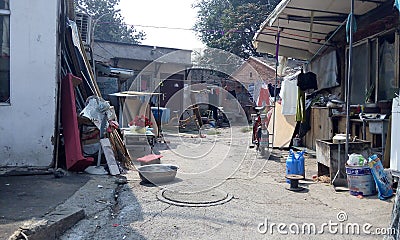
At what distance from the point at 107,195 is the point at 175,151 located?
188 inches

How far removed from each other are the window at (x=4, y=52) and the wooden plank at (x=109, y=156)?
5.52 feet

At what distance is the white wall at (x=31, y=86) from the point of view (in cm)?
547

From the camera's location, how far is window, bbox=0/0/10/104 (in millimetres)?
5531

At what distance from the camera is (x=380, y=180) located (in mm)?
4438

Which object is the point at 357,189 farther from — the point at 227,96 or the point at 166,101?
the point at 166,101

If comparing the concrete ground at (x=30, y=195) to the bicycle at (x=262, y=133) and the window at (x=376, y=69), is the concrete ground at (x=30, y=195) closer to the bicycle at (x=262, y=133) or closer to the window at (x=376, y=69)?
the bicycle at (x=262, y=133)

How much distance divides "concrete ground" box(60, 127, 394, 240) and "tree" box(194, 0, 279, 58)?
21886mm

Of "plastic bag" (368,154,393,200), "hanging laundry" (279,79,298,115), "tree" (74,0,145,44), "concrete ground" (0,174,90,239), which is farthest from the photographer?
"tree" (74,0,145,44)

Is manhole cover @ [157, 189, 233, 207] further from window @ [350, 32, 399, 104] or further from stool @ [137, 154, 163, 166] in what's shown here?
window @ [350, 32, 399, 104]

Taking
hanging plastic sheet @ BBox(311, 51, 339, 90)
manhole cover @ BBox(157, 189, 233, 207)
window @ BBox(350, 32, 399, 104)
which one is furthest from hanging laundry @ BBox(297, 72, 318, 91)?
manhole cover @ BBox(157, 189, 233, 207)

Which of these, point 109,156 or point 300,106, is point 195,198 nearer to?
point 109,156

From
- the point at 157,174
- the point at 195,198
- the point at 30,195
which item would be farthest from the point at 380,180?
the point at 30,195

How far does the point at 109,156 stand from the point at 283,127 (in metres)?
5.59

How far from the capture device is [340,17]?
7539 millimetres
